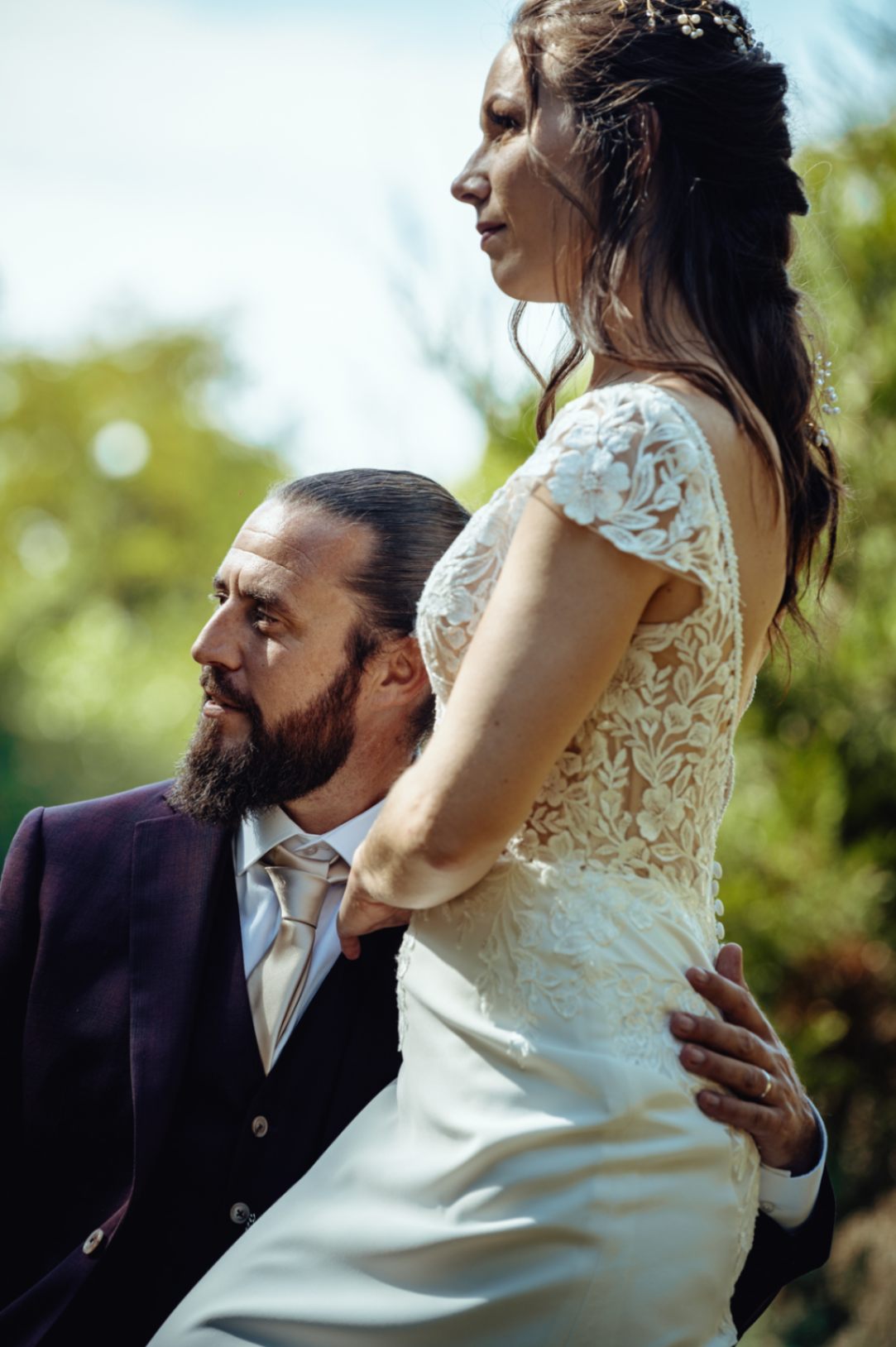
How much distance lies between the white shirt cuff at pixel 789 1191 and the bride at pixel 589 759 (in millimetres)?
262

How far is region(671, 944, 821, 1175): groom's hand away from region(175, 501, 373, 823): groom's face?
44.3 inches

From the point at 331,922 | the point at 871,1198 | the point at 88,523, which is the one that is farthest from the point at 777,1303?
the point at 88,523

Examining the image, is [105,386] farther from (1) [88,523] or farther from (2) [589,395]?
(2) [589,395]

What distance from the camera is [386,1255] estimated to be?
1962 mm

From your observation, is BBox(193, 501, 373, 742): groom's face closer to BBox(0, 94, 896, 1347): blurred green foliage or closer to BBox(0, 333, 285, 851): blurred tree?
BBox(0, 94, 896, 1347): blurred green foliage

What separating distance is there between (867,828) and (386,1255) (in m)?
4.80

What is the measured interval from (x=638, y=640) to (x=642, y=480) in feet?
0.75

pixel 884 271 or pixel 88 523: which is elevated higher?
pixel 884 271

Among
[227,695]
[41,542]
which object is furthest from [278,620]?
[41,542]

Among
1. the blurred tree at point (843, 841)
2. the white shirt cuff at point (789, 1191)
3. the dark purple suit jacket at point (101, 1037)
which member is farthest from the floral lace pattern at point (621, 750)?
the blurred tree at point (843, 841)

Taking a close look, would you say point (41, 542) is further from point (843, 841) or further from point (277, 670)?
point (277, 670)

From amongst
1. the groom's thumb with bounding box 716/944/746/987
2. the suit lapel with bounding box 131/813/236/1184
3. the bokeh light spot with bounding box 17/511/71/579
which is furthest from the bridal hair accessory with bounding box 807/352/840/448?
the bokeh light spot with bounding box 17/511/71/579

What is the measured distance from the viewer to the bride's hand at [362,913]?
2188 millimetres

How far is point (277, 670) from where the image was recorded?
301 centimetres
